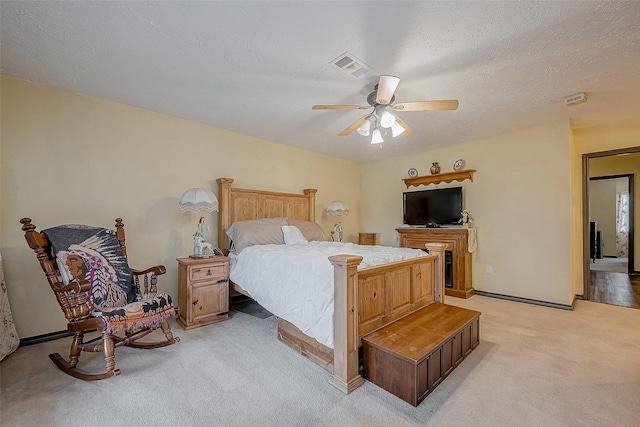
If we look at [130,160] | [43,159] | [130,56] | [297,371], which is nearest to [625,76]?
[297,371]

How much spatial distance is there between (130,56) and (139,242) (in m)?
1.97

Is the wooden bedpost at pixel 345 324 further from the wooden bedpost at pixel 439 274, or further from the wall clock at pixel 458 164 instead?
the wall clock at pixel 458 164

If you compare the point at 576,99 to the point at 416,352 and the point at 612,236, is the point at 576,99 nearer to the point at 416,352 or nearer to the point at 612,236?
the point at 416,352

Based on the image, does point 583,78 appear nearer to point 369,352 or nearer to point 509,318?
point 509,318

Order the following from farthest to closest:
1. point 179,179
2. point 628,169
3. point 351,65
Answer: point 628,169 < point 179,179 < point 351,65

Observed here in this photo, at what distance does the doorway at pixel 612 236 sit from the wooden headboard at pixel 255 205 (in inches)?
167

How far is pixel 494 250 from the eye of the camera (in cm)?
420

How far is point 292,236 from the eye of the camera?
12.5ft

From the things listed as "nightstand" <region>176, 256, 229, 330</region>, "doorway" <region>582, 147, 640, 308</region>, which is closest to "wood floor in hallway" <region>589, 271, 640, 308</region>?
"doorway" <region>582, 147, 640, 308</region>

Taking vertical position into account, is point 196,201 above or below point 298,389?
above

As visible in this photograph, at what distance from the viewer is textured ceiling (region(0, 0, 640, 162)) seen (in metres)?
1.69

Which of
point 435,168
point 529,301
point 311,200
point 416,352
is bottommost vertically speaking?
point 529,301

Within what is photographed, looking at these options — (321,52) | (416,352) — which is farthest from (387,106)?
(416,352)

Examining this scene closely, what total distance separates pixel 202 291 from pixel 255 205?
152 cm
